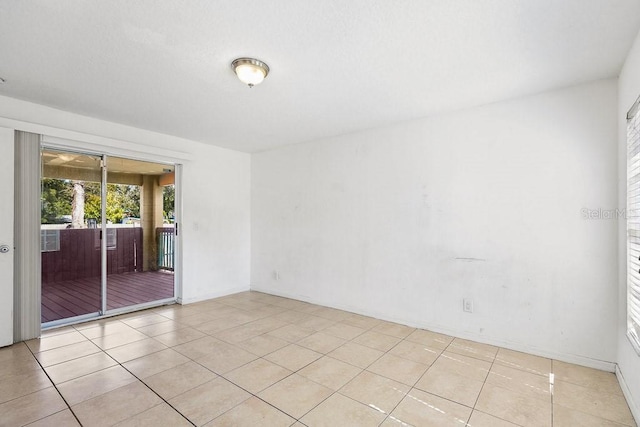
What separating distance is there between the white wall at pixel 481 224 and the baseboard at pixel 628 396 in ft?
0.60

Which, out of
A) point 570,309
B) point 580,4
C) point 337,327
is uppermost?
point 580,4

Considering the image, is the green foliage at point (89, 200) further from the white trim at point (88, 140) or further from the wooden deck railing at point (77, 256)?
the white trim at point (88, 140)

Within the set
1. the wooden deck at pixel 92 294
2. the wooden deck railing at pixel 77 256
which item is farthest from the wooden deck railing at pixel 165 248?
the wooden deck railing at pixel 77 256

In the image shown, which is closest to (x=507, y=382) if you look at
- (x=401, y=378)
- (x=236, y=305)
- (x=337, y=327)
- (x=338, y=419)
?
(x=401, y=378)

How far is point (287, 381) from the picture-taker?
2359mm

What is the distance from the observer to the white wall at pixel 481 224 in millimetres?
2613

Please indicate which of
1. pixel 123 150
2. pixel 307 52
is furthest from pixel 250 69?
pixel 123 150

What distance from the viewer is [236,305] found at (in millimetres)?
4480

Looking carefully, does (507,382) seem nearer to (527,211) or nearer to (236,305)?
(527,211)

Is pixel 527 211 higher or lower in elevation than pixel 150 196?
lower

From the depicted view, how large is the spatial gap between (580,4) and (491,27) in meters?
0.44

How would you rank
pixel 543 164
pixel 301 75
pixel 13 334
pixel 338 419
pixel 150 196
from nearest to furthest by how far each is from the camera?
pixel 338 419, pixel 301 75, pixel 543 164, pixel 13 334, pixel 150 196

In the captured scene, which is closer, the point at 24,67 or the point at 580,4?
the point at 580,4

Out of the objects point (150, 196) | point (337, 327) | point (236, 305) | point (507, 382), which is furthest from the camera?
point (150, 196)
